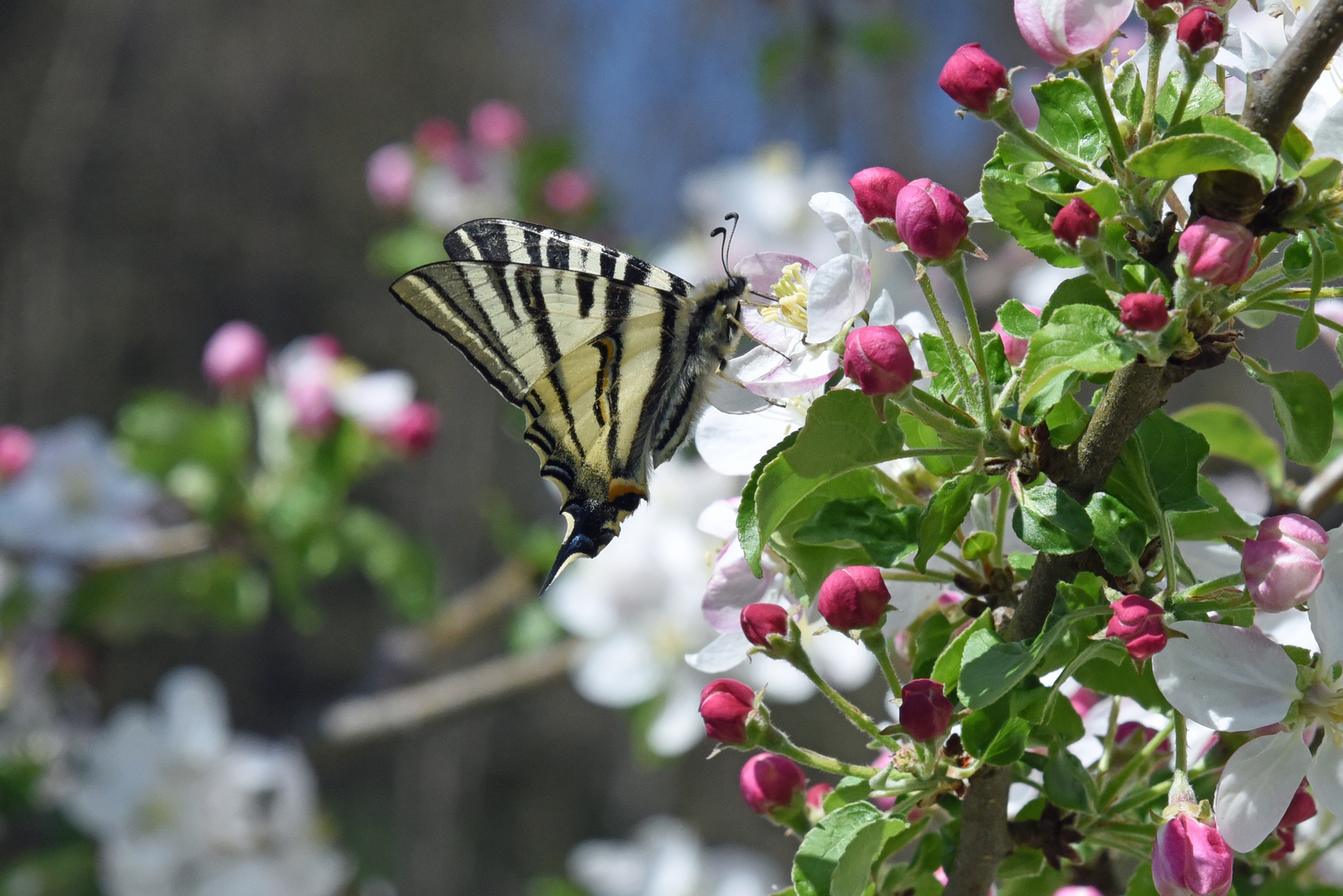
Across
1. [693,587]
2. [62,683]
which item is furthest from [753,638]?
[62,683]

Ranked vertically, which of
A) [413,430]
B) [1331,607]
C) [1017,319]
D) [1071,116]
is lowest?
[413,430]

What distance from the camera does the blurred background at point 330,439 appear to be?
197 centimetres

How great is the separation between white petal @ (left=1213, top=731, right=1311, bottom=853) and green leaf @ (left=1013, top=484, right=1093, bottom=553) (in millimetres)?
134

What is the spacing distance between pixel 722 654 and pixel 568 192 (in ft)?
6.22

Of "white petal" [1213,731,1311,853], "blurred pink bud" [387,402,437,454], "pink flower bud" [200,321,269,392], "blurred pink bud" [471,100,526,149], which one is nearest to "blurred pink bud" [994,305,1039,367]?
"white petal" [1213,731,1311,853]

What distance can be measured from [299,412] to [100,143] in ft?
15.7

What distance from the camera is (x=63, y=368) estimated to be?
5.48 m

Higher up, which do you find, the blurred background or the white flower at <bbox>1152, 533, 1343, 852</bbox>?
the white flower at <bbox>1152, 533, 1343, 852</bbox>

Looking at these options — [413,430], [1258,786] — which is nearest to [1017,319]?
[1258,786]

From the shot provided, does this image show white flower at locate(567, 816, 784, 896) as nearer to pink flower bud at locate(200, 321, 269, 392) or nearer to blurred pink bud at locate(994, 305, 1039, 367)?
pink flower bud at locate(200, 321, 269, 392)

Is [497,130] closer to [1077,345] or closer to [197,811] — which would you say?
[197,811]

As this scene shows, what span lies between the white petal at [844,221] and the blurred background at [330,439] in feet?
2.64

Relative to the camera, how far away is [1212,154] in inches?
19.9

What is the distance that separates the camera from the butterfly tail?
91 centimetres
